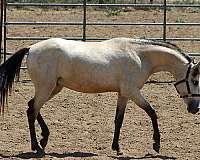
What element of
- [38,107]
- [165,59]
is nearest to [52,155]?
[38,107]

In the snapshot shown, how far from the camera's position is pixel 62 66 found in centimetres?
684

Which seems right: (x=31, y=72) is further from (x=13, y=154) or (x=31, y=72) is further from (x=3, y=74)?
(x=13, y=154)

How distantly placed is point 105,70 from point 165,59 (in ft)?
2.36

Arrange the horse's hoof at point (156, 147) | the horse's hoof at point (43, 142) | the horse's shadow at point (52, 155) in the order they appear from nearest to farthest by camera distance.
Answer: the horse's shadow at point (52, 155), the horse's hoof at point (156, 147), the horse's hoof at point (43, 142)

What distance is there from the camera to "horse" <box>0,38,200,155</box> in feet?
22.4

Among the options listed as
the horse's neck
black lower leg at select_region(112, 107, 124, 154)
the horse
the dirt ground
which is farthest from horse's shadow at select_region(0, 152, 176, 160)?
the horse's neck

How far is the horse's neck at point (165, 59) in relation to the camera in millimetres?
6957

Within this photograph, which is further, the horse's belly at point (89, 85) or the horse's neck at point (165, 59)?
the horse's neck at point (165, 59)

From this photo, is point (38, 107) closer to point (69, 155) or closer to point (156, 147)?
point (69, 155)

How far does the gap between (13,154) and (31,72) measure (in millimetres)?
951

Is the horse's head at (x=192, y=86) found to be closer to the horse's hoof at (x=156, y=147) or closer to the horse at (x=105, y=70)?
the horse at (x=105, y=70)

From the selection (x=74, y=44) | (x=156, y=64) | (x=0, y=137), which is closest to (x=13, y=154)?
(x=0, y=137)

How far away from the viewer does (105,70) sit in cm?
681

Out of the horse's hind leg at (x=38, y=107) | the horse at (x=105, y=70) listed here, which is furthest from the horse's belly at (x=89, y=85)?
the horse's hind leg at (x=38, y=107)
